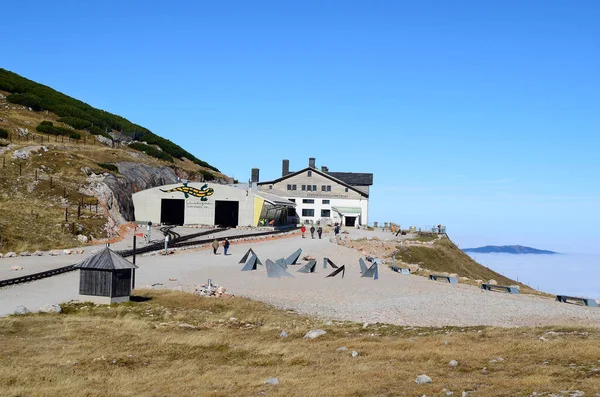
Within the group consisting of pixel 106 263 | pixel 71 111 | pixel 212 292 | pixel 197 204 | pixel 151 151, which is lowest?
pixel 212 292

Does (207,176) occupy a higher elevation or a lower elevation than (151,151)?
lower

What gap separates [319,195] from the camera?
3996 inches

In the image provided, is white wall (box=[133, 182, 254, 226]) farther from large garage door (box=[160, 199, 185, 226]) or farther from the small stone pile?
the small stone pile

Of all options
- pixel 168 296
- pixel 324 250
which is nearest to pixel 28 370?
pixel 168 296

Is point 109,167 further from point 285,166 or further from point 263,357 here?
point 263,357

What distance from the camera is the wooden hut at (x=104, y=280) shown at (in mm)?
27328

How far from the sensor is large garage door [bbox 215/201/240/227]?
79125 millimetres

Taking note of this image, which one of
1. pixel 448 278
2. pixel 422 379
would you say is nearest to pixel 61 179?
pixel 448 278

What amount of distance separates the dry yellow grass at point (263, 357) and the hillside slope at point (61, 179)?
27.5 meters

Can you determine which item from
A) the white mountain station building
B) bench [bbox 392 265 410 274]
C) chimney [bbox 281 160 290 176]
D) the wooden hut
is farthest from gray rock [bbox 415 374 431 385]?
chimney [bbox 281 160 290 176]

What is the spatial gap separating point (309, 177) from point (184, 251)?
53208 millimetres

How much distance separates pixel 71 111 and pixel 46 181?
177ft

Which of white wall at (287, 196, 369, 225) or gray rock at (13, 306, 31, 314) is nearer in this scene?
gray rock at (13, 306, 31, 314)

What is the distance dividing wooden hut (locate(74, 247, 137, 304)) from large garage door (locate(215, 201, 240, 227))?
166 feet
